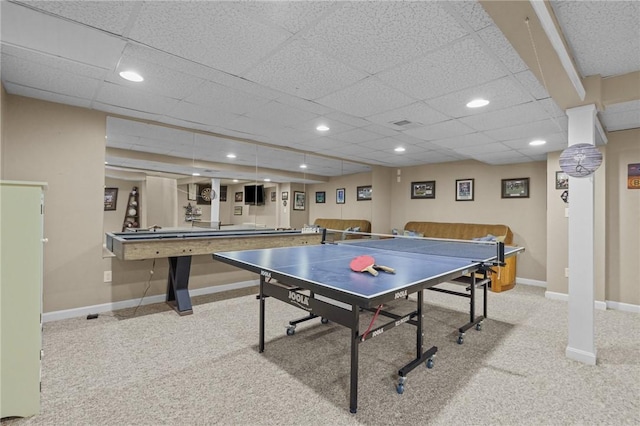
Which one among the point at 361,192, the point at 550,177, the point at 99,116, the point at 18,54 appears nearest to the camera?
the point at 18,54

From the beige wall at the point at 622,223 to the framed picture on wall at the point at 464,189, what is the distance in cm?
225

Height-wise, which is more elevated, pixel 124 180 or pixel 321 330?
pixel 124 180

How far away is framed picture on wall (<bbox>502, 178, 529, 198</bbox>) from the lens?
5.62m

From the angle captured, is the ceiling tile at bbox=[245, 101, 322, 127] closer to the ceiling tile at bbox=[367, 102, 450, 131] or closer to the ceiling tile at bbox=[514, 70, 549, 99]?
the ceiling tile at bbox=[367, 102, 450, 131]

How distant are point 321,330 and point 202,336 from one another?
1.18 m

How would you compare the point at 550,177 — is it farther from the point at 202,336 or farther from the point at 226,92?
the point at 202,336

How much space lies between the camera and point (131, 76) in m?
2.55

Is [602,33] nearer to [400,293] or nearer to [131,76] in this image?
[400,293]

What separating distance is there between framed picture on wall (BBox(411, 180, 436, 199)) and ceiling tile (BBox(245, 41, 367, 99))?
4795 mm

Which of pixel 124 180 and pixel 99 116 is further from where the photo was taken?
pixel 124 180

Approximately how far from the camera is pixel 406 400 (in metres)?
1.97

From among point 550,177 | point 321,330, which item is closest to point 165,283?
point 321,330

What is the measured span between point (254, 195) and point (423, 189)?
3.95m

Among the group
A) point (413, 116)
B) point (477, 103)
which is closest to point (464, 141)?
point (413, 116)
